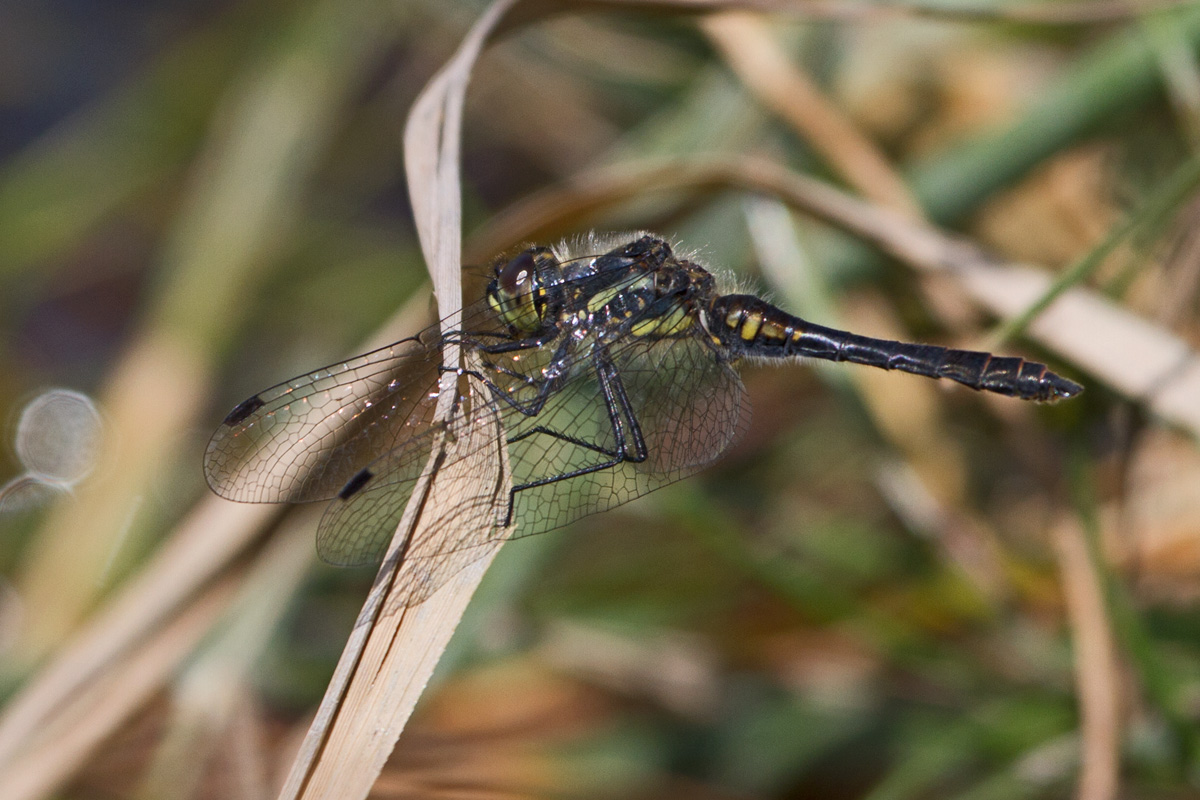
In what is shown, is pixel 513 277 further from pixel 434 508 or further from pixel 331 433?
pixel 434 508

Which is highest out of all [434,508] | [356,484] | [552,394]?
[552,394]

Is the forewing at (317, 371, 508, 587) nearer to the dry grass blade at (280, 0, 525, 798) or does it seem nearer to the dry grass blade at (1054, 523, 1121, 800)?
the dry grass blade at (280, 0, 525, 798)

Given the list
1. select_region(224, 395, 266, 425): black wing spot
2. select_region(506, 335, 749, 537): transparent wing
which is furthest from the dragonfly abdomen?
select_region(224, 395, 266, 425): black wing spot

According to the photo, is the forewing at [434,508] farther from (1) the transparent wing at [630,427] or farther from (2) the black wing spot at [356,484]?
(1) the transparent wing at [630,427]

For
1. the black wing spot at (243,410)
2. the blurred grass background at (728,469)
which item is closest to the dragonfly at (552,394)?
the black wing spot at (243,410)

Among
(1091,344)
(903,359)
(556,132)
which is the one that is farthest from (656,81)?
(1091,344)

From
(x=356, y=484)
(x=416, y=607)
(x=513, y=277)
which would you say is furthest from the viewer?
(x=513, y=277)

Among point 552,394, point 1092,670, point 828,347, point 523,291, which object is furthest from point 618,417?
point 1092,670
